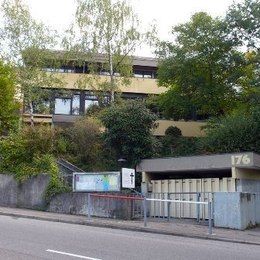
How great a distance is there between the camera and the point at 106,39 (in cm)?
3519

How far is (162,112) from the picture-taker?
129 ft

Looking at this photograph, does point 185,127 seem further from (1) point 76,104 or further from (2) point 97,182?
(2) point 97,182

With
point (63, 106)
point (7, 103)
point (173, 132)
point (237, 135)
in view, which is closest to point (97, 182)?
point (237, 135)

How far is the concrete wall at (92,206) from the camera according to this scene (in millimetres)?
20109

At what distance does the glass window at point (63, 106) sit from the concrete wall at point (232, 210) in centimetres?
2434

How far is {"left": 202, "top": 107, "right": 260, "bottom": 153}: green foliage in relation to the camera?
1019 inches

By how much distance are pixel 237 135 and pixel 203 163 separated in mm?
5445

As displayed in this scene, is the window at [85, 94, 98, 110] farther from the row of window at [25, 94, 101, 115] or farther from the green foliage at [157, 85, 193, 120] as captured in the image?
the green foliage at [157, 85, 193, 120]

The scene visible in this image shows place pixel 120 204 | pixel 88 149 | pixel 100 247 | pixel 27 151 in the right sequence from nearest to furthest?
pixel 100 247 < pixel 120 204 < pixel 27 151 < pixel 88 149

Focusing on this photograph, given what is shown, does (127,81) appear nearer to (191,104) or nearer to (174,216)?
(191,104)

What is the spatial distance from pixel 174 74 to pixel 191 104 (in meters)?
2.41

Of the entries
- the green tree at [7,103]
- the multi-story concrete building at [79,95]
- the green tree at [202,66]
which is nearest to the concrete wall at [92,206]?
the green tree at [7,103]

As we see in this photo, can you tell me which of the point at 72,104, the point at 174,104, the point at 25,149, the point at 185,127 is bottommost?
the point at 25,149

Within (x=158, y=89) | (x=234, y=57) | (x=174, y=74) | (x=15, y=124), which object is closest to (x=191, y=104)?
(x=174, y=74)
